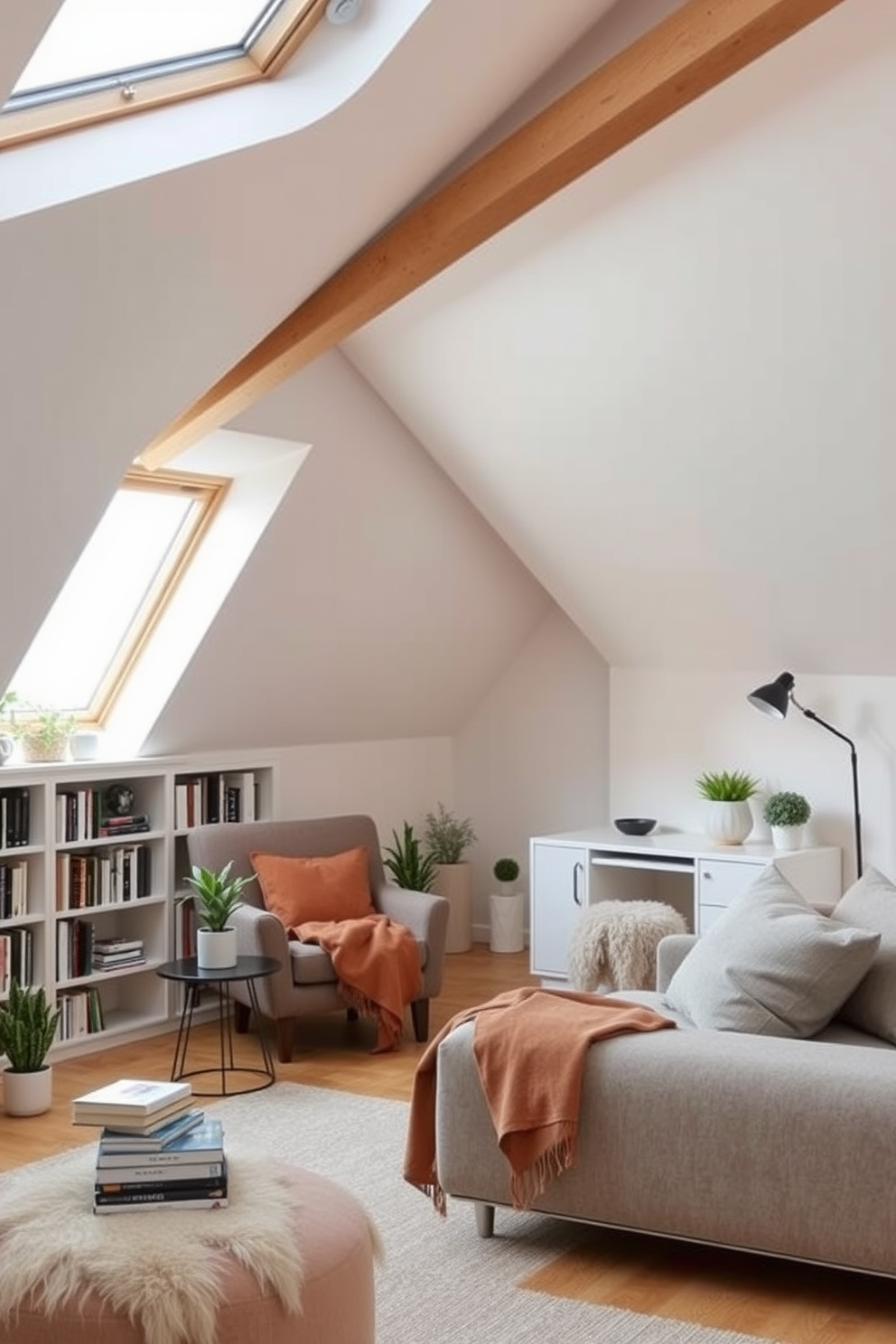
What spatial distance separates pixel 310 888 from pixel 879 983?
2.68m

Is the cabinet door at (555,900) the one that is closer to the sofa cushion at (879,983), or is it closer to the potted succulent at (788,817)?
the potted succulent at (788,817)

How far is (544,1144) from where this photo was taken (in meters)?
3.61

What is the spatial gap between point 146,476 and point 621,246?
202cm

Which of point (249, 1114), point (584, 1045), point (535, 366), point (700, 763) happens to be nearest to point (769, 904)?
point (584, 1045)

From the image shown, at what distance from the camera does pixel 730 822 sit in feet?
21.2

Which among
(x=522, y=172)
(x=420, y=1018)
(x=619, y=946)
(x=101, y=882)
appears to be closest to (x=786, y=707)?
(x=619, y=946)

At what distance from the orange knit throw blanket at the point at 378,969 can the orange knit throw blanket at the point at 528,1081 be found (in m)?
1.76

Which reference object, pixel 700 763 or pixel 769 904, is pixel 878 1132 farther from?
pixel 700 763

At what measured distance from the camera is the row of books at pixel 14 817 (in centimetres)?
553

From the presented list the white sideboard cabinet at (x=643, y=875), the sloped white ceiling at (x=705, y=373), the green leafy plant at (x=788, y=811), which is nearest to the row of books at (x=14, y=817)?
the sloped white ceiling at (x=705, y=373)

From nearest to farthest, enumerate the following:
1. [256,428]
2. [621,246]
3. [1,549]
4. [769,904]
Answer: [769,904]
[1,549]
[621,246]
[256,428]

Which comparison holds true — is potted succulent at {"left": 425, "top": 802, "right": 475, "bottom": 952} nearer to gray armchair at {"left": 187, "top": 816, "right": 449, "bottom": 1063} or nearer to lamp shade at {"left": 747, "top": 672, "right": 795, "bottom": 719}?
gray armchair at {"left": 187, "top": 816, "right": 449, "bottom": 1063}

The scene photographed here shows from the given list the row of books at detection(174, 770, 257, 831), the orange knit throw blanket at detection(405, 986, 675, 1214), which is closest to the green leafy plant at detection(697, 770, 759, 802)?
the row of books at detection(174, 770, 257, 831)

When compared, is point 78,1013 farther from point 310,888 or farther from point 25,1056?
point 310,888
